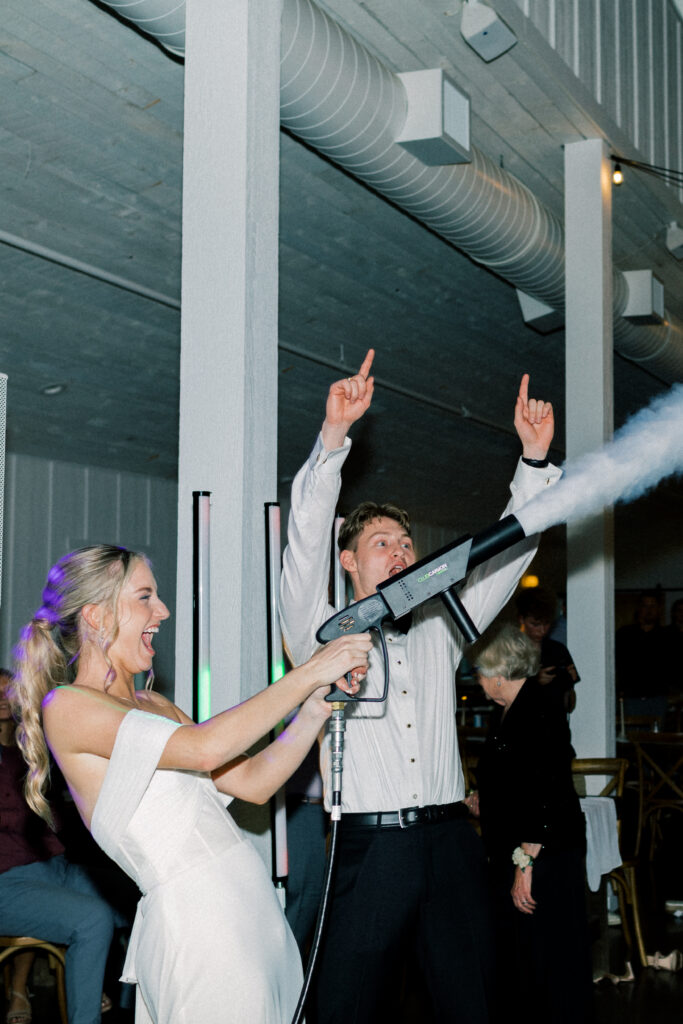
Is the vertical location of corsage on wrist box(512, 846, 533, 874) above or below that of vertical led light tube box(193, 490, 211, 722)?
below

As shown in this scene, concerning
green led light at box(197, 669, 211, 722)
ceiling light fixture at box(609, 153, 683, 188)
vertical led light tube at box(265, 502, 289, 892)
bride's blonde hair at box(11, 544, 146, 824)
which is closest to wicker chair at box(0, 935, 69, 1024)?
vertical led light tube at box(265, 502, 289, 892)

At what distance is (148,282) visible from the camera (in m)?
6.28

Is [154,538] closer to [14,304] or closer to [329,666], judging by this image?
[14,304]

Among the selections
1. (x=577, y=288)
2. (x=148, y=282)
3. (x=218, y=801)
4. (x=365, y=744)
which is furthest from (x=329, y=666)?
(x=148, y=282)

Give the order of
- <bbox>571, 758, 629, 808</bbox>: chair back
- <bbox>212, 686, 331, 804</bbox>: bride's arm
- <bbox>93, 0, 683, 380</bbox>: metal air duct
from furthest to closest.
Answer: <bbox>571, 758, 629, 808</bbox>: chair back → <bbox>93, 0, 683, 380</bbox>: metal air duct → <bbox>212, 686, 331, 804</bbox>: bride's arm

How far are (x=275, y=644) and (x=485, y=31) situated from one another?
10.4 ft

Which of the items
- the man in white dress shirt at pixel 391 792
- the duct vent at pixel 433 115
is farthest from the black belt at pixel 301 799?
the duct vent at pixel 433 115

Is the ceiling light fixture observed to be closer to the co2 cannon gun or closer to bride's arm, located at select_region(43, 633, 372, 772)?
the co2 cannon gun

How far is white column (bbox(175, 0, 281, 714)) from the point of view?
2.51 meters

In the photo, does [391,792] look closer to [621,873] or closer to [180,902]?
[180,902]

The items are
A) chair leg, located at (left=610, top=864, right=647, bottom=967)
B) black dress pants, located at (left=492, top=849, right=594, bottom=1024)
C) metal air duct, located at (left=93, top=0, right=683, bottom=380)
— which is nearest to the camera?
black dress pants, located at (left=492, top=849, right=594, bottom=1024)

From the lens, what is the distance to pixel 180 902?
1.86m

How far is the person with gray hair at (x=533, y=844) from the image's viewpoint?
3.34 m

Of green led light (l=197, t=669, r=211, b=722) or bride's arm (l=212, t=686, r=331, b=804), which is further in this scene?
green led light (l=197, t=669, r=211, b=722)
